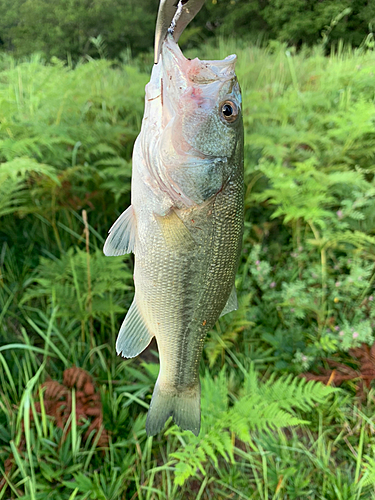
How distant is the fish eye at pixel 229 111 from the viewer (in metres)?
0.90

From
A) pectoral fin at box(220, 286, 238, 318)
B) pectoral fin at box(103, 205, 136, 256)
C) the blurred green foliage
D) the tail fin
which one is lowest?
the tail fin

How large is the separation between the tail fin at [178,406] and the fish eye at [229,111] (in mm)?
926

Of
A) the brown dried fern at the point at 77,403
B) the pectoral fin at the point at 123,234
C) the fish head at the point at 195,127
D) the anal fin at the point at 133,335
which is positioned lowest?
the brown dried fern at the point at 77,403

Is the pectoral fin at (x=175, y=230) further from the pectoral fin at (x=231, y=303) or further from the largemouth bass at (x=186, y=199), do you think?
the pectoral fin at (x=231, y=303)

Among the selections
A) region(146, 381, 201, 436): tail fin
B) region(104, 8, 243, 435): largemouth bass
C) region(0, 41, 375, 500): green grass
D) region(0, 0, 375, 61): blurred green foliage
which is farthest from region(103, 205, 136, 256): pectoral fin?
region(0, 0, 375, 61): blurred green foliage

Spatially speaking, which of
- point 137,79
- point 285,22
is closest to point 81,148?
point 137,79

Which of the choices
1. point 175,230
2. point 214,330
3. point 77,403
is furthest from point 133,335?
point 214,330

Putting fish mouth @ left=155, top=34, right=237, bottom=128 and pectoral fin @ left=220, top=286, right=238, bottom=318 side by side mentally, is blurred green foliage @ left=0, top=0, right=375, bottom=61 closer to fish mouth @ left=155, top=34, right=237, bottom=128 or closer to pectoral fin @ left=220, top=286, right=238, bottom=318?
fish mouth @ left=155, top=34, right=237, bottom=128

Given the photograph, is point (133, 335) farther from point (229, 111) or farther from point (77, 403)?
point (77, 403)

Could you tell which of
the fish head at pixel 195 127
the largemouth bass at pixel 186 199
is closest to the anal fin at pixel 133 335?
the largemouth bass at pixel 186 199

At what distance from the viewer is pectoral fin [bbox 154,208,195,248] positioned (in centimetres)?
94

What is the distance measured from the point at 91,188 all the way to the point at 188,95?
75.1 inches

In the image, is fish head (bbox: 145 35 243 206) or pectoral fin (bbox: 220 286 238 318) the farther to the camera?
pectoral fin (bbox: 220 286 238 318)

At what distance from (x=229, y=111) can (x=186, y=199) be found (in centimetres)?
29
